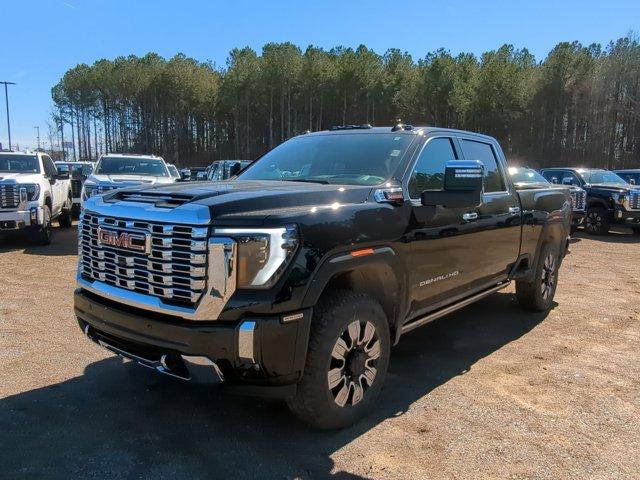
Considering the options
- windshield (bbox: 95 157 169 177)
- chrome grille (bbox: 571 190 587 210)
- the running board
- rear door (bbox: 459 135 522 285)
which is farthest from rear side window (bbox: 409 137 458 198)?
chrome grille (bbox: 571 190 587 210)

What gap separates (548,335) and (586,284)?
125 inches

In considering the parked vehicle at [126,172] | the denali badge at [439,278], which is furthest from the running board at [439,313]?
the parked vehicle at [126,172]

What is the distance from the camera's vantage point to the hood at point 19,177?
10102 millimetres

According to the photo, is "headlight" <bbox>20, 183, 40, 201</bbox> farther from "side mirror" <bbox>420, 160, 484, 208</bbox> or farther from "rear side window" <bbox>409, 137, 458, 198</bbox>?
"side mirror" <bbox>420, 160, 484, 208</bbox>

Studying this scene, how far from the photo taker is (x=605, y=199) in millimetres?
14539

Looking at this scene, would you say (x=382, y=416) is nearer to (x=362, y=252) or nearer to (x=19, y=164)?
(x=362, y=252)

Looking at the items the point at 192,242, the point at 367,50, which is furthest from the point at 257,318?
the point at 367,50

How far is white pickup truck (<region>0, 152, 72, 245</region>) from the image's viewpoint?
33.0 ft

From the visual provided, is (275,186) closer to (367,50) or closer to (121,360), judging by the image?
(121,360)

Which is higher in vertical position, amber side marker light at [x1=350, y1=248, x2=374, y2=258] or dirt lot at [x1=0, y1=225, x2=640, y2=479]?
amber side marker light at [x1=350, y1=248, x2=374, y2=258]

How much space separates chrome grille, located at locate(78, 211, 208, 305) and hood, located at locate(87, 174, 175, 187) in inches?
307

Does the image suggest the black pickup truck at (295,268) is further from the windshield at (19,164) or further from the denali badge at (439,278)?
the windshield at (19,164)

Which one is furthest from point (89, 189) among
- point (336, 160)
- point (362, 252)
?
point (362, 252)

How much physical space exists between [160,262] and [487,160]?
11.4 feet
